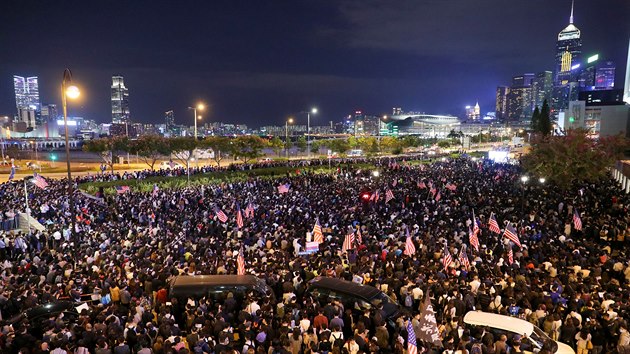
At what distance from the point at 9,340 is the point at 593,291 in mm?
12941

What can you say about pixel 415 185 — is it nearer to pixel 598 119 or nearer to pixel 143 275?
pixel 143 275

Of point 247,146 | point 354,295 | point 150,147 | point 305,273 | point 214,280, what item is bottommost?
point 305,273

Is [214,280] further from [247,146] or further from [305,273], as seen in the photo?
[247,146]

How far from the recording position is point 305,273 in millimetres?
12039

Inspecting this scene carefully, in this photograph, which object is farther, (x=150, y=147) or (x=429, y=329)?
(x=150, y=147)

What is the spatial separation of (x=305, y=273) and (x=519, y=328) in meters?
5.61

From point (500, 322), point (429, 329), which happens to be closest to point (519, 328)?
point (500, 322)

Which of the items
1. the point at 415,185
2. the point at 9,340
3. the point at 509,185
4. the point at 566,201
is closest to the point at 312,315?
the point at 9,340

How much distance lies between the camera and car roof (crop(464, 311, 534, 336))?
330 inches

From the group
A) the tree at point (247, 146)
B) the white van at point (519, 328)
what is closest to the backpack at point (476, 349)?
the white van at point (519, 328)

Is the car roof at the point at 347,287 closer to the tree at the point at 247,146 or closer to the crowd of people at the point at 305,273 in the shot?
the crowd of people at the point at 305,273

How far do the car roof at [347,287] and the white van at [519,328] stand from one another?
7.04 feet

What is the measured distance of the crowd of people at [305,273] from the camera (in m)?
8.42

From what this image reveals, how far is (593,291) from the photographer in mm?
10500
